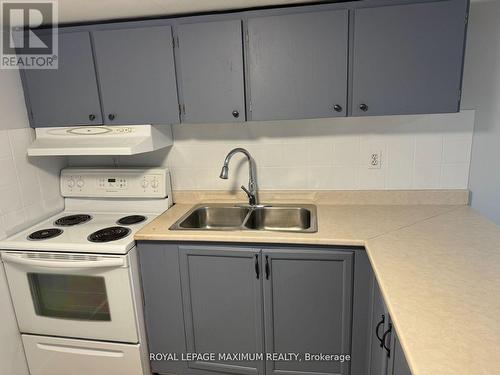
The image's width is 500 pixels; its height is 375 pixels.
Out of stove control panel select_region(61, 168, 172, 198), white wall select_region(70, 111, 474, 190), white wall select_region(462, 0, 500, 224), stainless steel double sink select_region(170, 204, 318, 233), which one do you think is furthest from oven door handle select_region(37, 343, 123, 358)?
white wall select_region(462, 0, 500, 224)

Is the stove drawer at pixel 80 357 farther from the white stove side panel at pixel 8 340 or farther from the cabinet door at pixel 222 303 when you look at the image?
the cabinet door at pixel 222 303

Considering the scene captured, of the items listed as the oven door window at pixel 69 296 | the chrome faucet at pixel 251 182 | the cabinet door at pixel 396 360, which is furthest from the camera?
the chrome faucet at pixel 251 182

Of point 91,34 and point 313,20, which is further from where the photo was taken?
point 91,34

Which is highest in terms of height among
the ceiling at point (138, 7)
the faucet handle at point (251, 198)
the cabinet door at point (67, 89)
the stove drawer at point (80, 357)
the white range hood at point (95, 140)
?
the ceiling at point (138, 7)

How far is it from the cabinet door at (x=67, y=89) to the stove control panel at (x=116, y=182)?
1.21 feet

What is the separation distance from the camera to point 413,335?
3.05 feet

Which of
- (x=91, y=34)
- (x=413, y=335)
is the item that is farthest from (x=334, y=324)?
(x=91, y=34)

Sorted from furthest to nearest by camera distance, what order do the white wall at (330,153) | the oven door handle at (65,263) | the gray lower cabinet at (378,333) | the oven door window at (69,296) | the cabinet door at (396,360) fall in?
the white wall at (330,153) → the oven door window at (69,296) → the oven door handle at (65,263) → the gray lower cabinet at (378,333) → the cabinet door at (396,360)

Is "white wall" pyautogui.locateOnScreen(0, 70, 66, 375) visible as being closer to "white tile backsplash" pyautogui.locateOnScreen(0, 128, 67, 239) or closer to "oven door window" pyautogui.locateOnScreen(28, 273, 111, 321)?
"white tile backsplash" pyautogui.locateOnScreen(0, 128, 67, 239)

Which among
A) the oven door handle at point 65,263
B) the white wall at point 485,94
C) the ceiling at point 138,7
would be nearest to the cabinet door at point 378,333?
the white wall at point 485,94

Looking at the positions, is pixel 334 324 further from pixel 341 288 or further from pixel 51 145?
pixel 51 145

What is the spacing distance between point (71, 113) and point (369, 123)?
179 centimetres

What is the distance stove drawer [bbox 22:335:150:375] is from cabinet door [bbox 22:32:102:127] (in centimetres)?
127

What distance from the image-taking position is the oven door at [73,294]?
176 cm
